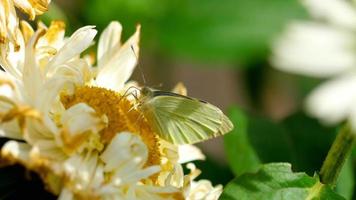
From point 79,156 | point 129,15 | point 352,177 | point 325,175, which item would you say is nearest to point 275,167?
point 325,175

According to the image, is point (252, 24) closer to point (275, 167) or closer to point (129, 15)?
point (129, 15)

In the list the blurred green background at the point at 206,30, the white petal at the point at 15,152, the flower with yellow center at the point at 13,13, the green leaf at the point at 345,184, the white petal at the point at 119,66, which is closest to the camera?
the white petal at the point at 15,152

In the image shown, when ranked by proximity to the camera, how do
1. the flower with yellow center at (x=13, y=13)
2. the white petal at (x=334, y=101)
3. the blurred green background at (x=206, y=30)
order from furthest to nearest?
the blurred green background at (x=206, y=30)
the flower with yellow center at (x=13, y=13)
the white petal at (x=334, y=101)

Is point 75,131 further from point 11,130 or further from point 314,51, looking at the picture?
point 314,51

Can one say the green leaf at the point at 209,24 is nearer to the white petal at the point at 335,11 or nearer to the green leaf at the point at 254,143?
the green leaf at the point at 254,143

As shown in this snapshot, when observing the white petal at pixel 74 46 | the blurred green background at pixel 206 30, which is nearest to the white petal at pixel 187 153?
the white petal at pixel 74 46

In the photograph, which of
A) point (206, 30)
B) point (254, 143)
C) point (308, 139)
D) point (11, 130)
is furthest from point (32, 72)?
point (206, 30)

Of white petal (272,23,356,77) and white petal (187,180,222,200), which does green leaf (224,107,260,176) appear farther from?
white petal (272,23,356,77)
